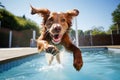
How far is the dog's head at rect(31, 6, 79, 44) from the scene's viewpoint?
131 inches

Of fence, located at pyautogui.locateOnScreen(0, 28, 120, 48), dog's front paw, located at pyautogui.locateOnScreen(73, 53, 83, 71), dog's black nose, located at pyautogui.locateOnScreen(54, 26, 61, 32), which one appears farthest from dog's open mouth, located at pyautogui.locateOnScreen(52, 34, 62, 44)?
fence, located at pyautogui.locateOnScreen(0, 28, 120, 48)

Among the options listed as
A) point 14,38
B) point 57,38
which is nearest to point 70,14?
point 57,38

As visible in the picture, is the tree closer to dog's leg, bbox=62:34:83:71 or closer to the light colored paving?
the light colored paving

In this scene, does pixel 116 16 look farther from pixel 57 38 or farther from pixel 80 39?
pixel 57 38

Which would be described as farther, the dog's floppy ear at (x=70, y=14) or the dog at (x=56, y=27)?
the dog's floppy ear at (x=70, y=14)

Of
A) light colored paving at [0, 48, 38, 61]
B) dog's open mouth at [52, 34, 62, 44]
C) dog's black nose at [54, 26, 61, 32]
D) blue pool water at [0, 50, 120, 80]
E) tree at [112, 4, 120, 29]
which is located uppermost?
tree at [112, 4, 120, 29]

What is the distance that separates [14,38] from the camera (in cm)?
2277

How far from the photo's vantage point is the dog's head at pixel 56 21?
3315 mm

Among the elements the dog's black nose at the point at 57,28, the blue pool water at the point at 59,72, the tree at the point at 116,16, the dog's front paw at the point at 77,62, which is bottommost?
the blue pool water at the point at 59,72

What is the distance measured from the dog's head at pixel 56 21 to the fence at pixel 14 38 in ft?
58.0

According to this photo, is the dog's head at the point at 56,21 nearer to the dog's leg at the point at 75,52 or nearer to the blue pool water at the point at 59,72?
the dog's leg at the point at 75,52

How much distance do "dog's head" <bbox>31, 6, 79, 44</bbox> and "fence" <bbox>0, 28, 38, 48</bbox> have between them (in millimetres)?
17680

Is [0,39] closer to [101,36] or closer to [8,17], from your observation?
[8,17]

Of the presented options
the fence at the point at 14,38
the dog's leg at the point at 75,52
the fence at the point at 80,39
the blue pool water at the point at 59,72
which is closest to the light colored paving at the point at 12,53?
the blue pool water at the point at 59,72
